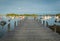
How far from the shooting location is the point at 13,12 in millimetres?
5598

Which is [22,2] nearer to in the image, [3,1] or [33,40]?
[3,1]

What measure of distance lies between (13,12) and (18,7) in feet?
0.74

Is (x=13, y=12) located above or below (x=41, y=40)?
above

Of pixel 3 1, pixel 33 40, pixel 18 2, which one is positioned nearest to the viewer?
pixel 33 40

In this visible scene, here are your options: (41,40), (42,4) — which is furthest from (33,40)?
(42,4)

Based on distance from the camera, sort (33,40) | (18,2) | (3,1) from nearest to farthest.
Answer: (33,40) < (3,1) < (18,2)

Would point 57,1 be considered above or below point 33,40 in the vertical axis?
→ above

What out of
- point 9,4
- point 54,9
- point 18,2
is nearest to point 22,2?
point 18,2

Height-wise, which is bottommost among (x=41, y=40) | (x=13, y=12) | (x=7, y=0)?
(x=41, y=40)

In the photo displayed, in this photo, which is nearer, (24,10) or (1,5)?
(1,5)

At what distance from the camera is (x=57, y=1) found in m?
5.32

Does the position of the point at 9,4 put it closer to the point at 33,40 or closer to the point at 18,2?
the point at 18,2

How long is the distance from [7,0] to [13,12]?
20.6 inches

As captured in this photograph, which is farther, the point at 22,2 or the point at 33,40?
the point at 22,2
